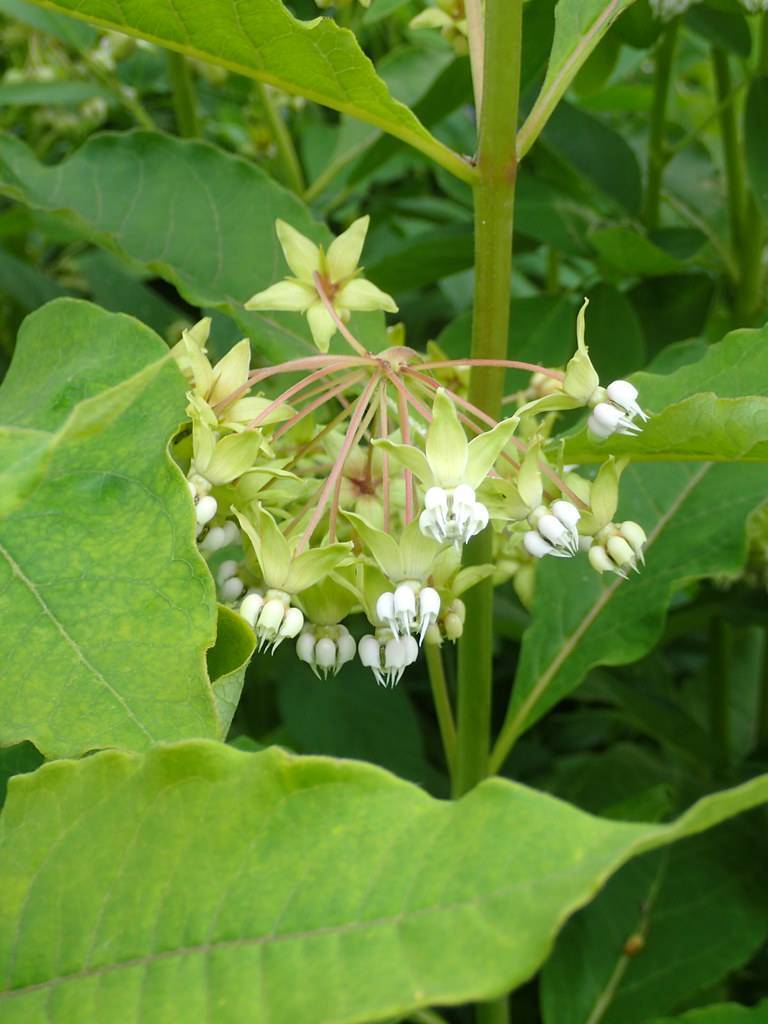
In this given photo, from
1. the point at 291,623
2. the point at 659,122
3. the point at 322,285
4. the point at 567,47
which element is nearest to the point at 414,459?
the point at 291,623

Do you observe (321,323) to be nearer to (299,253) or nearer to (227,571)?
(299,253)

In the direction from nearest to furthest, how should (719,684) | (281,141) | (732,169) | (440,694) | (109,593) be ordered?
(109,593)
(440,694)
(732,169)
(719,684)
(281,141)

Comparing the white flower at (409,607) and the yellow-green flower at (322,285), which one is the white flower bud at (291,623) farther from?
the yellow-green flower at (322,285)

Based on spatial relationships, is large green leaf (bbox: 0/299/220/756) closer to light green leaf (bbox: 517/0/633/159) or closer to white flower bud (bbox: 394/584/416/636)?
white flower bud (bbox: 394/584/416/636)

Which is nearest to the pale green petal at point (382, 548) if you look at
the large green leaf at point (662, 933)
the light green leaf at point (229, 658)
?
the light green leaf at point (229, 658)

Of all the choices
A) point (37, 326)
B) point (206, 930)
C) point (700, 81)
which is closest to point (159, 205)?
point (37, 326)

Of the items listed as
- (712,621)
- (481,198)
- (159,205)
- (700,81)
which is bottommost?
(712,621)

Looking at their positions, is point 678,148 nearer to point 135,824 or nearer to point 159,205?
point 159,205
